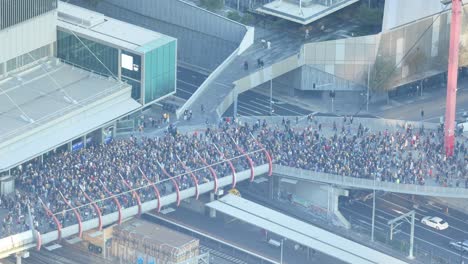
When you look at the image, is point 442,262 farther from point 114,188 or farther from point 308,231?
point 114,188

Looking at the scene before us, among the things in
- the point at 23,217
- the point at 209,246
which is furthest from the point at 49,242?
the point at 209,246

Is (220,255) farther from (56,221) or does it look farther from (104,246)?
(56,221)

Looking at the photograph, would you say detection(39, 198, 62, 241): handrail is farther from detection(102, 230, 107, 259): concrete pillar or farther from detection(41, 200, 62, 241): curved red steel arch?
detection(102, 230, 107, 259): concrete pillar

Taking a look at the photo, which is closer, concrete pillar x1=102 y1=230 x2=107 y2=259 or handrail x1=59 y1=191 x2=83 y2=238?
handrail x1=59 y1=191 x2=83 y2=238

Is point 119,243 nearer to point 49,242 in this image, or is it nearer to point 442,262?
point 49,242

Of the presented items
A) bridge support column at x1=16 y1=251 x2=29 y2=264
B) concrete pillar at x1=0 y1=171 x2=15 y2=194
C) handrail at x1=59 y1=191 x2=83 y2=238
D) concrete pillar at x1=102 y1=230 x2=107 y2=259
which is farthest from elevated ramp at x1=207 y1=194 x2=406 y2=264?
concrete pillar at x1=0 y1=171 x2=15 y2=194

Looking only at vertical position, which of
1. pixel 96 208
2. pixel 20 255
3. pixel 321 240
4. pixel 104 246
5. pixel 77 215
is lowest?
pixel 20 255

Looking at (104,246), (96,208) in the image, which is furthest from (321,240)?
(96,208)

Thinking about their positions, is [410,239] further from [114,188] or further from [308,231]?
[114,188]

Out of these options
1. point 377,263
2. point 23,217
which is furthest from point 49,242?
point 377,263
